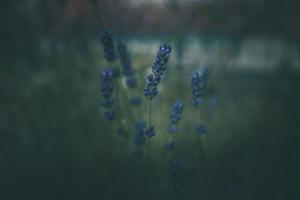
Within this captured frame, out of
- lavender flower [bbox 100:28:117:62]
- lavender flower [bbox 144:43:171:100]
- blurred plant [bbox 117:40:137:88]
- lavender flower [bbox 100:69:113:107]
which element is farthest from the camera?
blurred plant [bbox 117:40:137:88]

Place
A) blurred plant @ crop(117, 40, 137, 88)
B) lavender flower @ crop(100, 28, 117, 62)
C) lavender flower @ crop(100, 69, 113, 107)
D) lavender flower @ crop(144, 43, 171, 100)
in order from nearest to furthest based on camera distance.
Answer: lavender flower @ crop(144, 43, 171, 100) < lavender flower @ crop(100, 69, 113, 107) < lavender flower @ crop(100, 28, 117, 62) < blurred plant @ crop(117, 40, 137, 88)

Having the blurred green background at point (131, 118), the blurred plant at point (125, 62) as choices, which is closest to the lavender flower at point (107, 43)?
the blurred green background at point (131, 118)

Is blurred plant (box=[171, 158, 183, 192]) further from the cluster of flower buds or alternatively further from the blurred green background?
the cluster of flower buds

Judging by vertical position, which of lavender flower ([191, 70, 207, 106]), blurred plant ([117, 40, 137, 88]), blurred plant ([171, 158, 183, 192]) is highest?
blurred plant ([117, 40, 137, 88])

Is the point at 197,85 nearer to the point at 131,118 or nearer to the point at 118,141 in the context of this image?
the point at 131,118

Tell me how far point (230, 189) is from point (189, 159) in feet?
1.09

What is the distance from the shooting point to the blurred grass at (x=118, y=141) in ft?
8.03

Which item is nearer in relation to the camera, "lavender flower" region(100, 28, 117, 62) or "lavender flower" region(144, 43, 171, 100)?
"lavender flower" region(144, 43, 171, 100)

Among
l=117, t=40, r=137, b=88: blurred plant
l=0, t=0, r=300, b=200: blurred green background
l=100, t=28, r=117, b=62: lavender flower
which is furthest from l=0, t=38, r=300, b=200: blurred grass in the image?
l=100, t=28, r=117, b=62: lavender flower

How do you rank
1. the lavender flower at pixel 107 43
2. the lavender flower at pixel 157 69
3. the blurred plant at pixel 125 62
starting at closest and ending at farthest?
1. the lavender flower at pixel 157 69
2. the lavender flower at pixel 107 43
3. the blurred plant at pixel 125 62

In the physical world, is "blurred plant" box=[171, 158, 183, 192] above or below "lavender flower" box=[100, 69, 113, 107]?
below

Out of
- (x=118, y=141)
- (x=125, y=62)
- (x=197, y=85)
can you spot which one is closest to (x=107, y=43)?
(x=125, y=62)

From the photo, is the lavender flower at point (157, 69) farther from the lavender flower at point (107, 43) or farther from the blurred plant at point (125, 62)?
the blurred plant at point (125, 62)

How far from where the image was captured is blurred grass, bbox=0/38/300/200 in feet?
8.03
